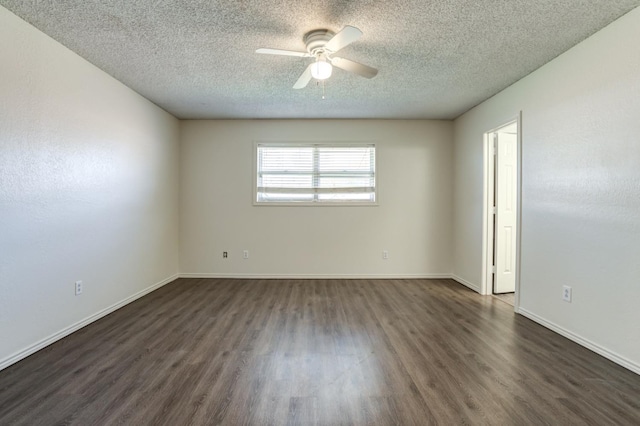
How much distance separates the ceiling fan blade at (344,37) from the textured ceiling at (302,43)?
7.9 inches

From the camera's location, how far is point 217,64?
2877 mm

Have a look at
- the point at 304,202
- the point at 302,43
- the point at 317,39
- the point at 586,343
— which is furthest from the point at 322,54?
the point at 586,343

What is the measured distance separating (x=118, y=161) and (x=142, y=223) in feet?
2.79

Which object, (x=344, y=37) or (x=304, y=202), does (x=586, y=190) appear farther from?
(x=304, y=202)

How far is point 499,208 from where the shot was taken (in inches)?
153

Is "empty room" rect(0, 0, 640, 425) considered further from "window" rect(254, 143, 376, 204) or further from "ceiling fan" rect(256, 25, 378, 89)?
"window" rect(254, 143, 376, 204)

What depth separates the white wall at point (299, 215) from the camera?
473 cm

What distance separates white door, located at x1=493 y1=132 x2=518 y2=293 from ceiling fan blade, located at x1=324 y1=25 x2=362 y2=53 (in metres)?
2.73

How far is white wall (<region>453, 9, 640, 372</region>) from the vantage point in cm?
211

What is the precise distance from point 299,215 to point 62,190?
2.89m

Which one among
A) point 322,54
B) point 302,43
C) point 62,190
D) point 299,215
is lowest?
point 299,215

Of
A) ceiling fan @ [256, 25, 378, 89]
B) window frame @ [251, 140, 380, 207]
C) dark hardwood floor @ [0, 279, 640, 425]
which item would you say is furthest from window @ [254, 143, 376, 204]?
ceiling fan @ [256, 25, 378, 89]

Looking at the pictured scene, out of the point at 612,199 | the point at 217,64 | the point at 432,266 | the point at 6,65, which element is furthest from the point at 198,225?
the point at 612,199

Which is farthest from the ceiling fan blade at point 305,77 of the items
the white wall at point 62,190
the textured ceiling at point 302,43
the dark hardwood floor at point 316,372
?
the dark hardwood floor at point 316,372
